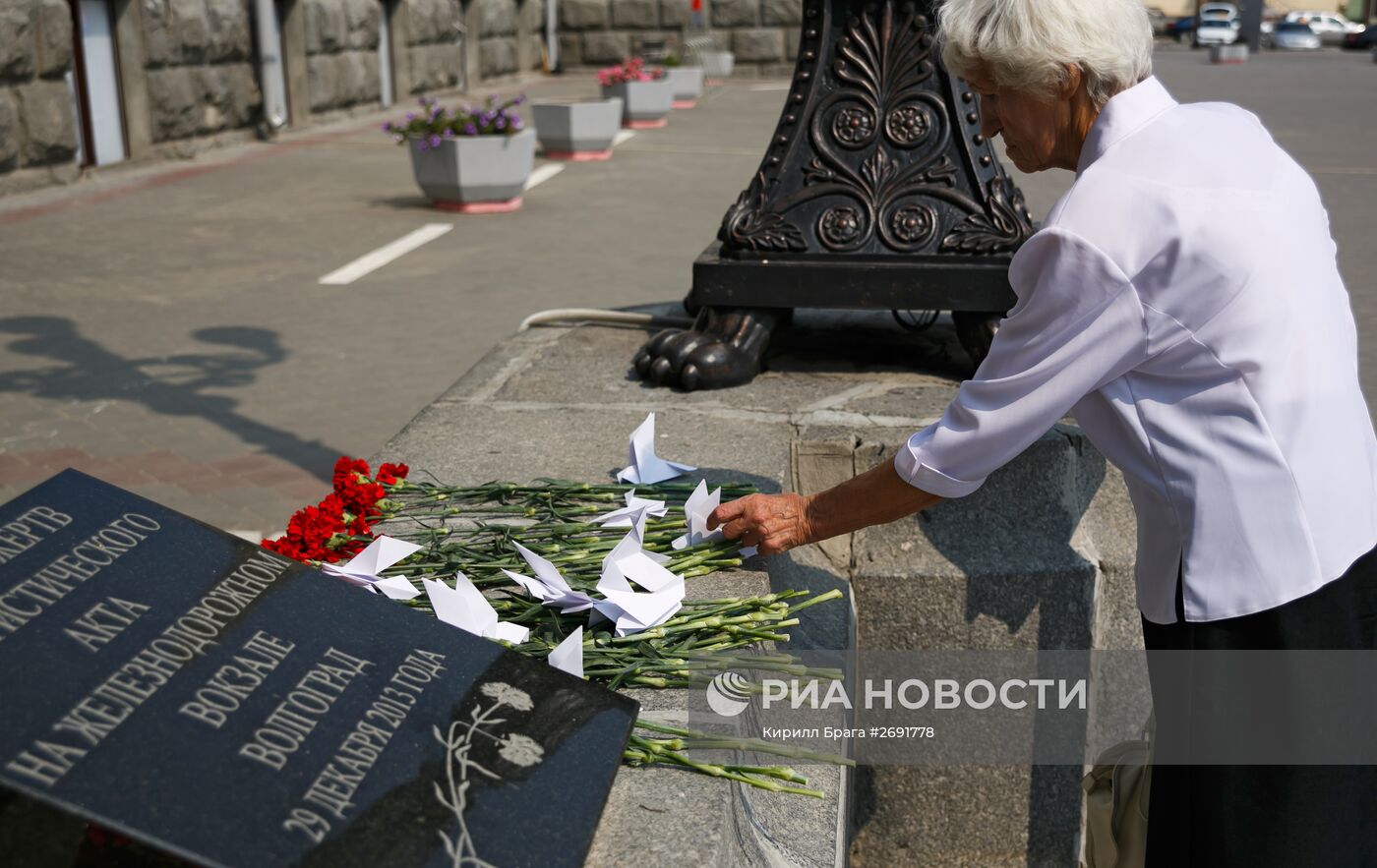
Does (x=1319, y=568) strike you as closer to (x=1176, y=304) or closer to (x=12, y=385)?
(x=1176, y=304)

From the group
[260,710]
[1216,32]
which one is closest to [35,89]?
[260,710]

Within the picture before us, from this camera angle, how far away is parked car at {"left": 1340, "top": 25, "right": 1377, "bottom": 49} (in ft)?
146

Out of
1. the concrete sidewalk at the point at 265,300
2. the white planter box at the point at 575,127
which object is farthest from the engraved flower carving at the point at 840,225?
the white planter box at the point at 575,127

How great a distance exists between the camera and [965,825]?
338 centimetres

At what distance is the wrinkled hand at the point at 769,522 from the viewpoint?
244cm

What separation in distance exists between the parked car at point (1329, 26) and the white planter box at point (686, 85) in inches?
1388

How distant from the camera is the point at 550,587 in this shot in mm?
2375

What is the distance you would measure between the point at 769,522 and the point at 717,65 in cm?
2466

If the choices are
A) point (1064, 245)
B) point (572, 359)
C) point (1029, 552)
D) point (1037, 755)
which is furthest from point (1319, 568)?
point (572, 359)

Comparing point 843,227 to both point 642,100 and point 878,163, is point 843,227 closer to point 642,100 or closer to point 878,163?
point 878,163

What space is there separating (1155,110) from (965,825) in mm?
2029

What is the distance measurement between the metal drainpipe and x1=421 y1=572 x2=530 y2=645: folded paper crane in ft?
45.9

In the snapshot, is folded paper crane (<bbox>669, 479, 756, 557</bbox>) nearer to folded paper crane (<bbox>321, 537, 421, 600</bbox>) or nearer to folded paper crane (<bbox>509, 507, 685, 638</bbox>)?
folded paper crane (<bbox>509, 507, 685, 638</bbox>)

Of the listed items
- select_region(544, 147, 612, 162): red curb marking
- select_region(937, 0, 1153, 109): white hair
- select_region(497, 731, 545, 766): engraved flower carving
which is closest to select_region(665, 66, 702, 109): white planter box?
select_region(544, 147, 612, 162): red curb marking
